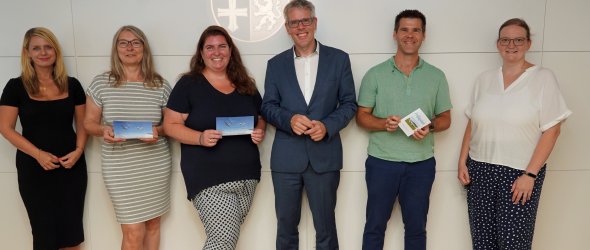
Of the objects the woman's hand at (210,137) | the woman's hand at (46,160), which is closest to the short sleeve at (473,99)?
the woman's hand at (210,137)

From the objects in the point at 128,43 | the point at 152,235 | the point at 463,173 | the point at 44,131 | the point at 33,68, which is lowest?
the point at 152,235

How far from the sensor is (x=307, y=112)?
7.26ft

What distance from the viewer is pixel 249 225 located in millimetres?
2725

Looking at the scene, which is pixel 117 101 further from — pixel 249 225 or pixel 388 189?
pixel 388 189

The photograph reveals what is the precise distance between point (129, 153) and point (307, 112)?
1146mm

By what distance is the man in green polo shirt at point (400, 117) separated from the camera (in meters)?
2.27

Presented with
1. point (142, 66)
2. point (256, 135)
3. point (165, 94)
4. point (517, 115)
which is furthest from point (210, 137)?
point (517, 115)

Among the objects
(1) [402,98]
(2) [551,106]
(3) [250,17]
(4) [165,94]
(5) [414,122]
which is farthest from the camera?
(3) [250,17]

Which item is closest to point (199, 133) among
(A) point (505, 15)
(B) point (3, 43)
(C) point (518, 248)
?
(B) point (3, 43)

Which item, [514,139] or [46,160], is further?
[46,160]

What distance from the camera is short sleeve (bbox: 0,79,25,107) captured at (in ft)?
7.59

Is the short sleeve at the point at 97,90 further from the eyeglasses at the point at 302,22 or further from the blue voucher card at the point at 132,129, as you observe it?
the eyeglasses at the point at 302,22

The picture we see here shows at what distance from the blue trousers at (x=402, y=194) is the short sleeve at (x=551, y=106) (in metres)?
0.67

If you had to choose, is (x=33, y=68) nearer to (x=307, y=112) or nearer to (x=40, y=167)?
(x=40, y=167)
